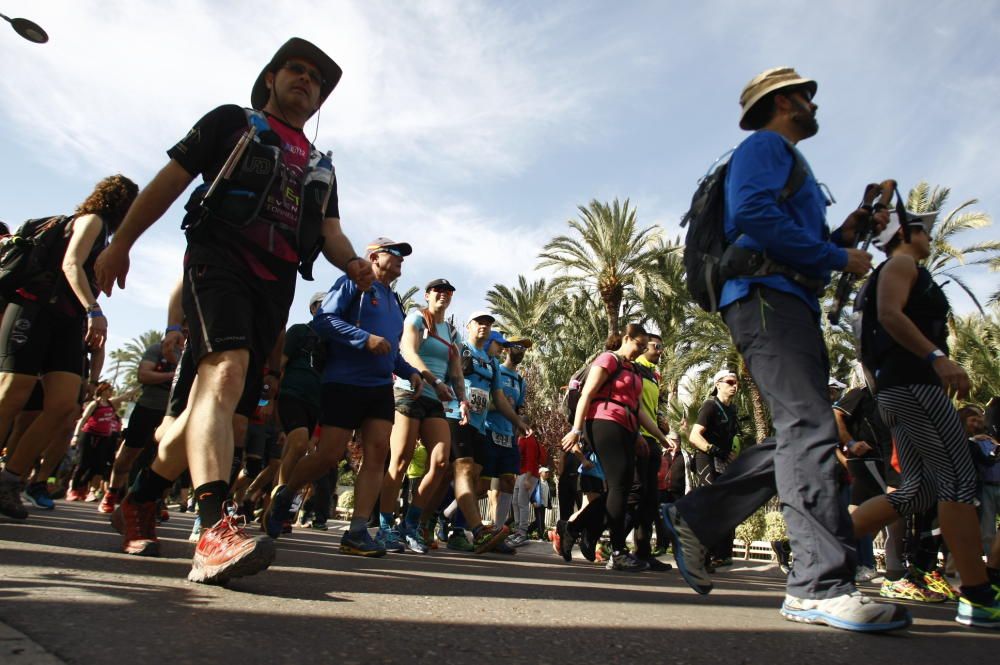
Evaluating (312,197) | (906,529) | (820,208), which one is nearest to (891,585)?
(906,529)

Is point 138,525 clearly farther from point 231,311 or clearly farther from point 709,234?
point 709,234

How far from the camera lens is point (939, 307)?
13.6ft

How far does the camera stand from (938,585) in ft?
17.1

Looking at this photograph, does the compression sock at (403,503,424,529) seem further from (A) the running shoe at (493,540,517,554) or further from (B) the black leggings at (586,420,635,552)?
(B) the black leggings at (586,420,635,552)

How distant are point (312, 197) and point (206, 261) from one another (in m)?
0.62

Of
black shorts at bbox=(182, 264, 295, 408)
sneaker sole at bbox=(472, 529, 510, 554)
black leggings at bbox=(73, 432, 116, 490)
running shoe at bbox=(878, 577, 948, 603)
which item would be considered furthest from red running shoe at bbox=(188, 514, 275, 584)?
black leggings at bbox=(73, 432, 116, 490)

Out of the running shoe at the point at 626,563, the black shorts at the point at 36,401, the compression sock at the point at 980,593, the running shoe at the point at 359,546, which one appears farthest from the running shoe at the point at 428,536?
the compression sock at the point at 980,593

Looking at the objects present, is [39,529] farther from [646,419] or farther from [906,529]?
[906,529]

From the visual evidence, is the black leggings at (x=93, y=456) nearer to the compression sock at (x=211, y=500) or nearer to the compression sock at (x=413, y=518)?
the compression sock at (x=413, y=518)

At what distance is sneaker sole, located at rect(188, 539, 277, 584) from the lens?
2551 millimetres

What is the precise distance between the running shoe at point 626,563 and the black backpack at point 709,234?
3.70 metres

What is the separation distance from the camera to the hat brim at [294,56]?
3.68 meters

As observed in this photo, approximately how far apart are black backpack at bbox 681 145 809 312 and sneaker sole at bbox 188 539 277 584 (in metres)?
2.08

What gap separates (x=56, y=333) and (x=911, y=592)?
19.7ft
